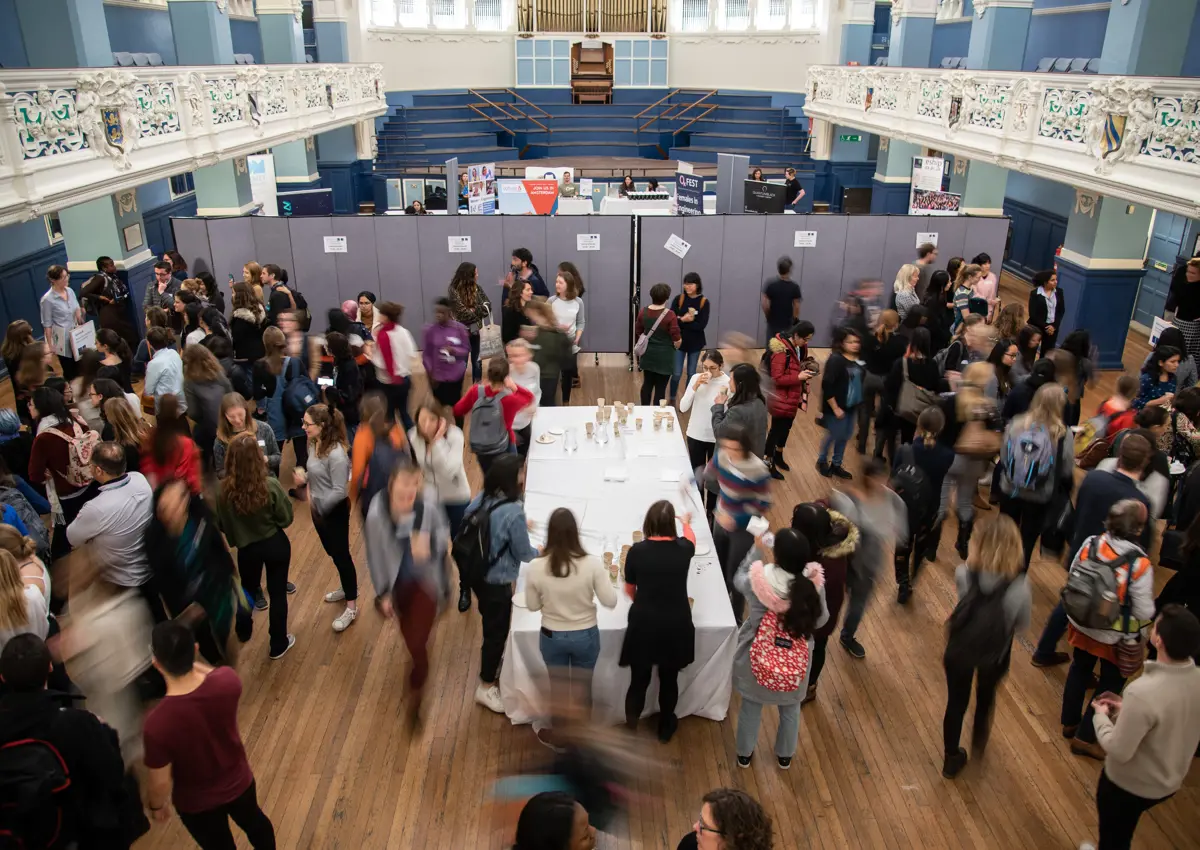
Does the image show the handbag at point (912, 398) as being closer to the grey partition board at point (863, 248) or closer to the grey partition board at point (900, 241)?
the grey partition board at point (863, 248)

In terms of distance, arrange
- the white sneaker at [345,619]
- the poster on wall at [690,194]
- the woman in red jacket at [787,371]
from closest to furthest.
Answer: the white sneaker at [345,619], the woman in red jacket at [787,371], the poster on wall at [690,194]

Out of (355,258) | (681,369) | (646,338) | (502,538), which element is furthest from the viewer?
(355,258)

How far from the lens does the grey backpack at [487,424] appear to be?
5.45m

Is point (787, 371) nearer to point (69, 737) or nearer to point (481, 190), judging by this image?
point (69, 737)

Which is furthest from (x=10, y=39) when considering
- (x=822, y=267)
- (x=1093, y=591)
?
(x=1093, y=591)

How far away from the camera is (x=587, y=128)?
75.4 feet

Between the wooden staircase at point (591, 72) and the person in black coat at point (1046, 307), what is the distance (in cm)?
1827

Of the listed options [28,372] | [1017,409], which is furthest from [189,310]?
[1017,409]

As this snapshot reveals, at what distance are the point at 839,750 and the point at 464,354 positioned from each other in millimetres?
4286

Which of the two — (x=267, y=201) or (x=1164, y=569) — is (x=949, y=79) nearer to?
(x=1164, y=569)

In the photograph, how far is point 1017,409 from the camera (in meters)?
6.02

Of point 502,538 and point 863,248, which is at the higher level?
point 863,248

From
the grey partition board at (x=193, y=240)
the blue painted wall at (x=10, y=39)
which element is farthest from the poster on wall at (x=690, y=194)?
the blue painted wall at (x=10, y=39)

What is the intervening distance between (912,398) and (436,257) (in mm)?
6227
